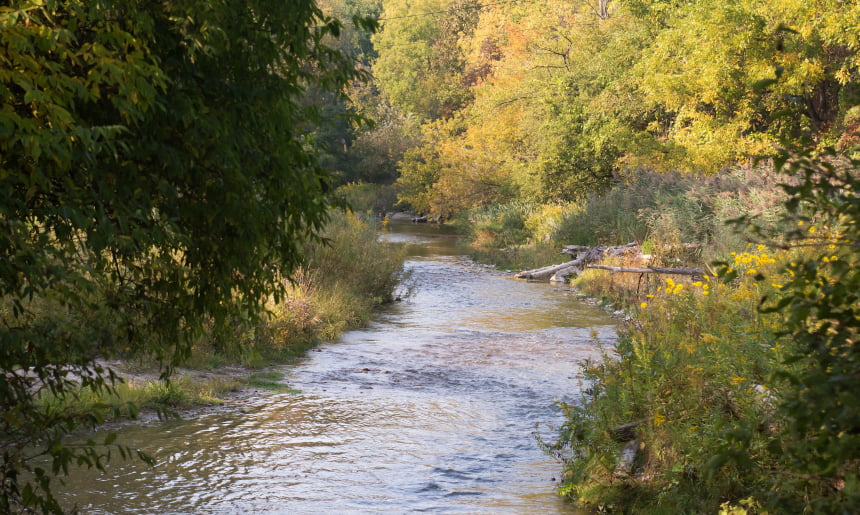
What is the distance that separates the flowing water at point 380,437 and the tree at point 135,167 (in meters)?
1.95

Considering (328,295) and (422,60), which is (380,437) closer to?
(328,295)

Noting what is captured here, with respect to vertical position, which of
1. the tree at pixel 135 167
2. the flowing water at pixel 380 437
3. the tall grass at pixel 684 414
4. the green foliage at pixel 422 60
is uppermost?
the green foliage at pixel 422 60

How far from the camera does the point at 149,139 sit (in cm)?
481

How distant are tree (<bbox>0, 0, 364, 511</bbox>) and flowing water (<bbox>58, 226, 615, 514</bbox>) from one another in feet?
6.40

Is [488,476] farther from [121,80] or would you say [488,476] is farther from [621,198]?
[621,198]

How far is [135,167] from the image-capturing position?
4633 mm

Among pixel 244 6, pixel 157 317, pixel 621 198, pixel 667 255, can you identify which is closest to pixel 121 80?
pixel 244 6

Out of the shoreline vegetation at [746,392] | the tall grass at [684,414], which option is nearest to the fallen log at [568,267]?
the shoreline vegetation at [746,392]

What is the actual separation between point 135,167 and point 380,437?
4.72 m

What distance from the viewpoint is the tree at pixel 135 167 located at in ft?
12.7

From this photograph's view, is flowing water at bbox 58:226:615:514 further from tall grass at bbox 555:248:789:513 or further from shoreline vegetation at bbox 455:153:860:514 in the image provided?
shoreline vegetation at bbox 455:153:860:514

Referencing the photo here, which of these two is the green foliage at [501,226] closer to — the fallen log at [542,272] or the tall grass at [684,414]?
the fallen log at [542,272]

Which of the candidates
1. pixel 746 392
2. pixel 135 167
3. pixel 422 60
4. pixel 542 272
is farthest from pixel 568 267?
pixel 422 60

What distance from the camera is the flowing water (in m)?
6.79
